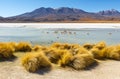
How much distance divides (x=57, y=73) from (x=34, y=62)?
0.66 m

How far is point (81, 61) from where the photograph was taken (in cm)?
755

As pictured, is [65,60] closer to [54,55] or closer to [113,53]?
[54,55]

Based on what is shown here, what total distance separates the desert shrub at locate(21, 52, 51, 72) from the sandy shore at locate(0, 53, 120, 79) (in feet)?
0.49

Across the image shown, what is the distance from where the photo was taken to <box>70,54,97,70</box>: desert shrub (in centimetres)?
743

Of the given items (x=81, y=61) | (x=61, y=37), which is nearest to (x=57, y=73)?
(x=81, y=61)

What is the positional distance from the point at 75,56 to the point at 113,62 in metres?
1.41

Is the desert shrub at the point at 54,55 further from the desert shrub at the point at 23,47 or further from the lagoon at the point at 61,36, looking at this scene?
the lagoon at the point at 61,36

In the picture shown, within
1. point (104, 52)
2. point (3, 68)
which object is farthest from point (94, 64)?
point (3, 68)

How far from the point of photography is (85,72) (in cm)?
719

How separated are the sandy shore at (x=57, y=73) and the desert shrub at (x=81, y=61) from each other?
219 mm

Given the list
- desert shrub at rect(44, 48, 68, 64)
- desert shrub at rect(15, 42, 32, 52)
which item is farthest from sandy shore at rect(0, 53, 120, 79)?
desert shrub at rect(15, 42, 32, 52)

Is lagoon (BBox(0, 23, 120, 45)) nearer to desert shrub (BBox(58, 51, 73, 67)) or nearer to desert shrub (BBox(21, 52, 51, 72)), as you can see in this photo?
desert shrub (BBox(58, 51, 73, 67))

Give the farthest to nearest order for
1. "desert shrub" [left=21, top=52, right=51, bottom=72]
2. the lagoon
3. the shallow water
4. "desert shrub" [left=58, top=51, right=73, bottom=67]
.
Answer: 1. the lagoon
2. the shallow water
3. "desert shrub" [left=58, top=51, right=73, bottom=67]
4. "desert shrub" [left=21, top=52, right=51, bottom=72]

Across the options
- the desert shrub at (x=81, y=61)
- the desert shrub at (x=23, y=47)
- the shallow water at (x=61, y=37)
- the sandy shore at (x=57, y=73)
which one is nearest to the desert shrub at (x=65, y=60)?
the desert shrub at (x=81, y=61)
